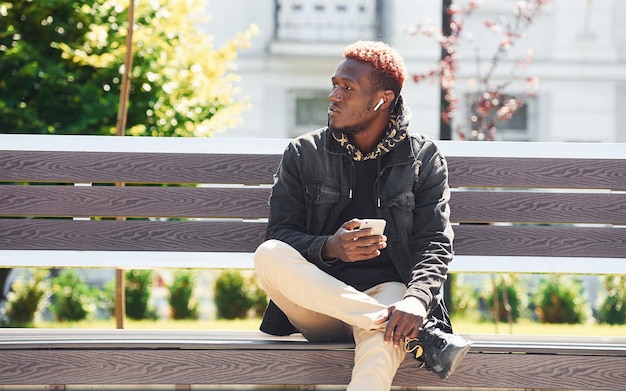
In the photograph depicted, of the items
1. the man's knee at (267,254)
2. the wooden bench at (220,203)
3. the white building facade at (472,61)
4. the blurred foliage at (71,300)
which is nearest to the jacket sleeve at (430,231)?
the man's knee at (267,254)

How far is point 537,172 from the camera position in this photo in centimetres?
414

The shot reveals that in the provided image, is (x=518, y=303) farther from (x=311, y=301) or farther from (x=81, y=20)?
(x=311, y=301)

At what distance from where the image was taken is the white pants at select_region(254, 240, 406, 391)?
311 centimetres

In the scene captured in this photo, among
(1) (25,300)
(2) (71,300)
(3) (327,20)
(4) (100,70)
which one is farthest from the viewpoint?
(3) (327,20)

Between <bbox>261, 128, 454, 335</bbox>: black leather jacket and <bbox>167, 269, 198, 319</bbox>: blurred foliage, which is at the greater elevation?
<bbox>261, 128, 454, 335</bbox>: black leather jacket

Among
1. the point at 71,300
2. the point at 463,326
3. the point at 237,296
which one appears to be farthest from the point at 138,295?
the point at 463,326

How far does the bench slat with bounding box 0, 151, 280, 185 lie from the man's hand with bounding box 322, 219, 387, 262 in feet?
3.07

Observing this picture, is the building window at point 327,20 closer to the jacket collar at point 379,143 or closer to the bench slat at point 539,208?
the bench slat at point 539,208

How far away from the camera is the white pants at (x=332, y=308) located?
3109 mm

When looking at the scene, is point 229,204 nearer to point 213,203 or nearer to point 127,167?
point 213,203

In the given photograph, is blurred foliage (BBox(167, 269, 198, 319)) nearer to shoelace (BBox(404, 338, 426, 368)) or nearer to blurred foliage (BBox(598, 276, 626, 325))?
blurred foliage (BBox(598, 276, 626, 325))

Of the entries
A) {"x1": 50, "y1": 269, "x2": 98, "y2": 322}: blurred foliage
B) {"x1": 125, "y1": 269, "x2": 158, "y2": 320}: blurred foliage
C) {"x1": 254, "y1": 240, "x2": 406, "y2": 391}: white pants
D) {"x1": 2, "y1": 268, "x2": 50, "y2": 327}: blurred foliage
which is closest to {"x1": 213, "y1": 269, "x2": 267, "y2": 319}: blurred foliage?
{"x1": 125, "y1": 269, "x2": 158, "y2": 320}: blurred foliage

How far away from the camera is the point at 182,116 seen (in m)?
7.47

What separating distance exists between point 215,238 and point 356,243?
1.01 meters
